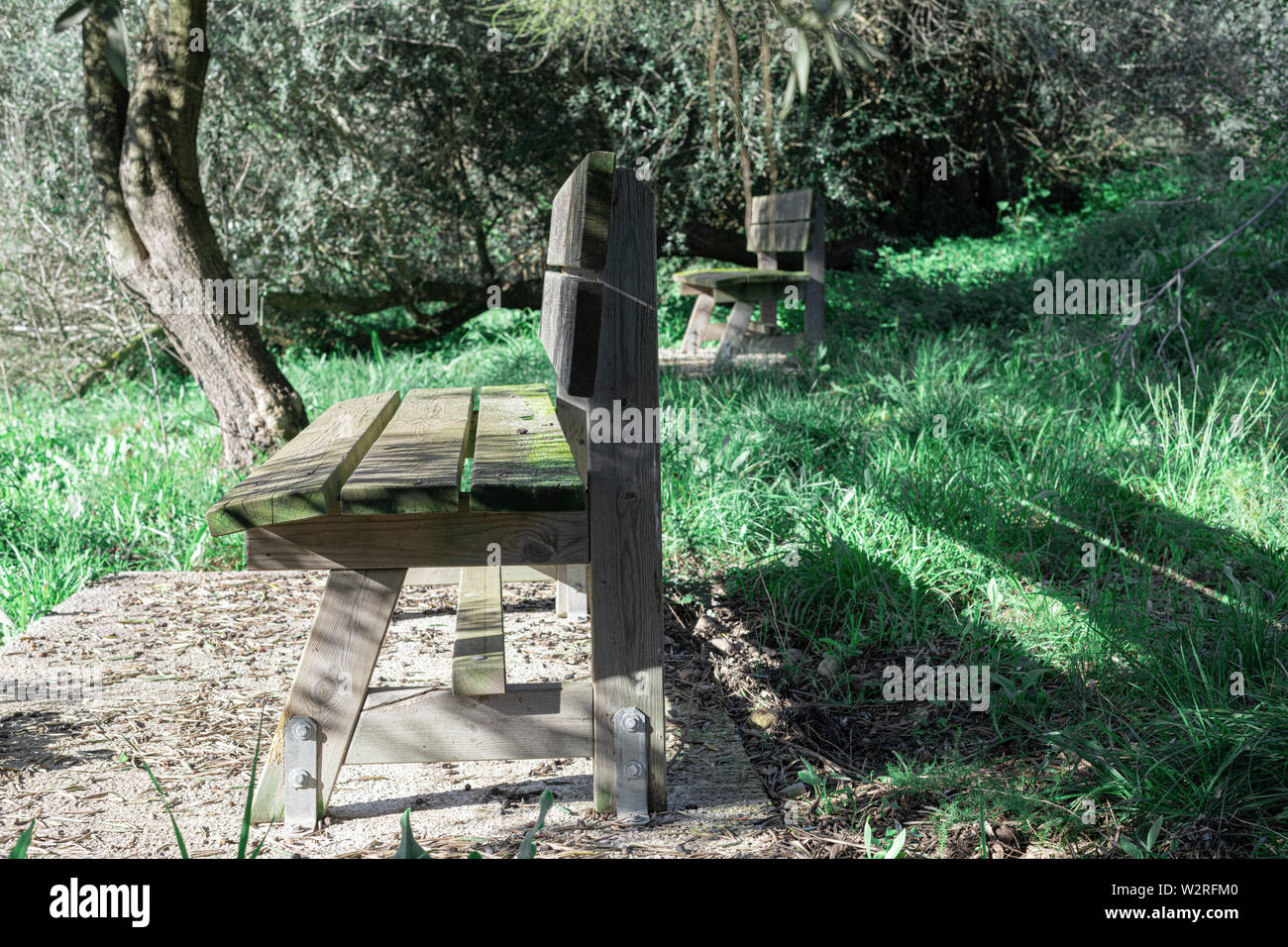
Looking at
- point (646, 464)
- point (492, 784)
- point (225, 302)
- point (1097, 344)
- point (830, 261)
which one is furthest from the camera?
point (830, 261)

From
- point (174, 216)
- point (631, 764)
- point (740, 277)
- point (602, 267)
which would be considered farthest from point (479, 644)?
point (740, 277)

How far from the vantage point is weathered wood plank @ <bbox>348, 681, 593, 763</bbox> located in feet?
7.84

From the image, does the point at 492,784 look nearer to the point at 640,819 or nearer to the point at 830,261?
the point at 640,819

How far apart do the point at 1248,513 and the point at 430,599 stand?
9.86ft

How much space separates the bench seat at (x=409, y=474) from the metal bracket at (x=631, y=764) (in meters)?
0.51

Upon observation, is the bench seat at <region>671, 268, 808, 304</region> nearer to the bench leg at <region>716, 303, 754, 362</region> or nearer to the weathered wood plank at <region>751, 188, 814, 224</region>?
the bench leg at <region>716, 303, 754, 362</region>

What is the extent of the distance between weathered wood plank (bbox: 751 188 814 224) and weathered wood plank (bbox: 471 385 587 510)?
485 centimetres

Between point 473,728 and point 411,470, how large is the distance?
61 centimetres

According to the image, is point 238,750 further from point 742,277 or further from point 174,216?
point 742,277

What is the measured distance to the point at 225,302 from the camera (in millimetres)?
5059

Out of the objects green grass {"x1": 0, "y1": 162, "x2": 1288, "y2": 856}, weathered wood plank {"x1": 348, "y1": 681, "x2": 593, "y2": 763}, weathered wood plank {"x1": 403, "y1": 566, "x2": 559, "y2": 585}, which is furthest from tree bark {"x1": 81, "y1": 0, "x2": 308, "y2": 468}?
weathered wood plank {"x1": 348, "y1": 681, "x2": 593, "y2": 763}

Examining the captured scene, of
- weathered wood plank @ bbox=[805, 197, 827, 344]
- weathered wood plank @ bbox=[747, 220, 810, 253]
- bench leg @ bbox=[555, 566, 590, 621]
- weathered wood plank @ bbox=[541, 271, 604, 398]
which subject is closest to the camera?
weathered wood plank @ bbox=[541, 271, 604, 398]

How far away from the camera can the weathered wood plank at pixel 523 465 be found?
2039 mm
